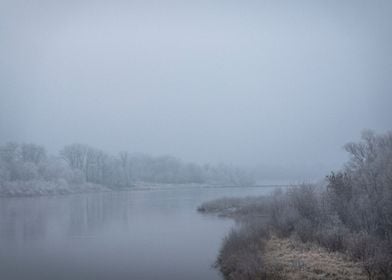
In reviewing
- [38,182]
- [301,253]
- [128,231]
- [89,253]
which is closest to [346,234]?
[301,253]

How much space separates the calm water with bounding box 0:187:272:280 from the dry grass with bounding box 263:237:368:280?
2.84 m

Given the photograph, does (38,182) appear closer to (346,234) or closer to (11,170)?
(11,170)

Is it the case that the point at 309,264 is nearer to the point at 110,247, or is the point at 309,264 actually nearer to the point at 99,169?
the point at 110,247

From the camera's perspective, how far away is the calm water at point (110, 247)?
19.3 m

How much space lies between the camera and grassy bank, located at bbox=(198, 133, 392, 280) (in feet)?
51.1

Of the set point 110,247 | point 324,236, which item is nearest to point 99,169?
point 110,247

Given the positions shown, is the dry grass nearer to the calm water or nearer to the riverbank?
the riverbank

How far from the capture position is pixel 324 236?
1920cm

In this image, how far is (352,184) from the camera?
24172mm

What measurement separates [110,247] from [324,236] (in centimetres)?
1152

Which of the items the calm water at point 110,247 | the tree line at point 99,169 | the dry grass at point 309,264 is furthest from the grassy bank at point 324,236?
the tree line at point 99,169

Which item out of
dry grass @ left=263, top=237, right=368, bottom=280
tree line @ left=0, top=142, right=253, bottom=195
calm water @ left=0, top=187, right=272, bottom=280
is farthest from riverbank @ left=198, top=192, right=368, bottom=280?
tree line @ left=0, top=142, right=253, bottom=195

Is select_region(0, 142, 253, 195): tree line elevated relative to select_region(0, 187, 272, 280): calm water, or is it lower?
elevated

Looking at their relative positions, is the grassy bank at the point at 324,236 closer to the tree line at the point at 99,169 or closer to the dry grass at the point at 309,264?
the dry grass at the point at 309,264
